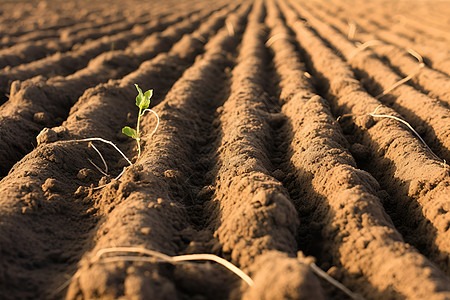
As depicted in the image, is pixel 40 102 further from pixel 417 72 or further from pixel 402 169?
pixel 417 72

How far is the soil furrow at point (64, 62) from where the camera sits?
5801 mm

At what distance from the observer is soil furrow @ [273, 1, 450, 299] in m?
2.06

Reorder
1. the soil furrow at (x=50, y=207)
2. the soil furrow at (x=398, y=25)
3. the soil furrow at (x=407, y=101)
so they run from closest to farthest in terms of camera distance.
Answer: the soil furrow at (x=50, y=207), the soil furrow at (x=407, y=101), the soil furrow at (x=398, y=25)

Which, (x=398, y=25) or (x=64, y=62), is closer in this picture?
(x=64, y=62)

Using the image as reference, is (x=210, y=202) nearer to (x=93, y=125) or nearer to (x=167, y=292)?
(x=167, y=292)

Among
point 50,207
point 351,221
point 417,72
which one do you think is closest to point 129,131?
point 50,207

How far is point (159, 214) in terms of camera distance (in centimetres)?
262

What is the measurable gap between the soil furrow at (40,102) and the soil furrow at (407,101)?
4.05 meters

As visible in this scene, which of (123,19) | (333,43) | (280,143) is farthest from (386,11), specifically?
(280,143)

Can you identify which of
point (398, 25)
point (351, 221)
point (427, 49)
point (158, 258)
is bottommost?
point (398, 25)

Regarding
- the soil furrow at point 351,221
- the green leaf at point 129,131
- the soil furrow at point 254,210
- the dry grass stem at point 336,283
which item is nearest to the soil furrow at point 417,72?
the soil furrow at point 351,221

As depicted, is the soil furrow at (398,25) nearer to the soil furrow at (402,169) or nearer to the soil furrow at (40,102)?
the soil furrow at (402,169)

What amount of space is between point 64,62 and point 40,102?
8.21 feet

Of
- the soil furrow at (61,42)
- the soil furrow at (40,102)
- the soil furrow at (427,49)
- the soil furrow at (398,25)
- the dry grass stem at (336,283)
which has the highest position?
the soil furrow at (61,42)
